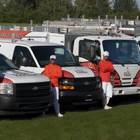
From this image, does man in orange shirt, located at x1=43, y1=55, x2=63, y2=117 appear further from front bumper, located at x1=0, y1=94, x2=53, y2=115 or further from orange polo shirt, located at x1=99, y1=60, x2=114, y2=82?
orange polo shirt, located at x1=99, y1=60, x2=114, y2=82

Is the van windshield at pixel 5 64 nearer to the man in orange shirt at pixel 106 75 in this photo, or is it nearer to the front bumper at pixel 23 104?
the front bumper at pixel 23 104

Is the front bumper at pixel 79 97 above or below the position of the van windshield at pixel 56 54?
below

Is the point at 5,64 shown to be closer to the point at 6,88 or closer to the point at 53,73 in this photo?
the point at 53,73

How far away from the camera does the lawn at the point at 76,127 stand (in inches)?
399

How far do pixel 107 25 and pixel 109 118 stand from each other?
904 centimetres

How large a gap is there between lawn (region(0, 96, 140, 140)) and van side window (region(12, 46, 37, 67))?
5.55 ft

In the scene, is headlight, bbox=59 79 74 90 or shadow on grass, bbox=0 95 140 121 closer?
shadow on grass, bbox=0 95 140 121

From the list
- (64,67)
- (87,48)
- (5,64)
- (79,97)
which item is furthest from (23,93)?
(87,48)

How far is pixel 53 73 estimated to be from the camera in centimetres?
1243

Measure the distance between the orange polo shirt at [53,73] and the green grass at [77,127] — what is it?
89cm

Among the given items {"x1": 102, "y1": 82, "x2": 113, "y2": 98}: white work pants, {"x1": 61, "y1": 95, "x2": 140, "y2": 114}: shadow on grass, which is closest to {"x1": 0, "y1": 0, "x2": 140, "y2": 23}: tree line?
{"x1": 61, "y1": 95, "x2": 140, "y2": 114}: shadow on grass

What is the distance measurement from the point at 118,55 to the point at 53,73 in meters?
3.35

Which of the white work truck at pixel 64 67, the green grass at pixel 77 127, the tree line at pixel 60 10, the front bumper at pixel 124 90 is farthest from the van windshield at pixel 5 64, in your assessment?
the tree line at pixel 60 10

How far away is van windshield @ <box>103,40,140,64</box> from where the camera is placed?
49.3 feet
